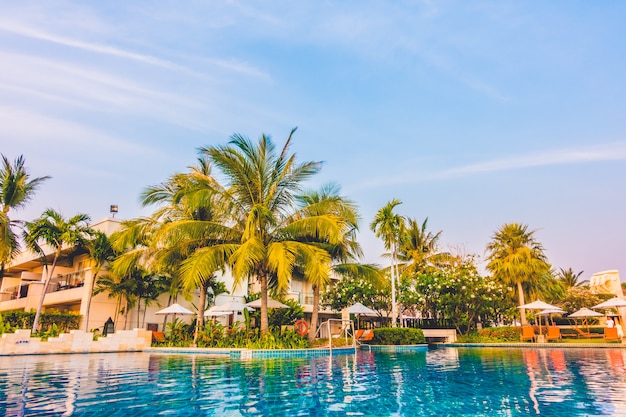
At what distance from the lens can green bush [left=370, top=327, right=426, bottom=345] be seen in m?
20.9

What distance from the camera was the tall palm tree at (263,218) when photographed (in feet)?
51.0

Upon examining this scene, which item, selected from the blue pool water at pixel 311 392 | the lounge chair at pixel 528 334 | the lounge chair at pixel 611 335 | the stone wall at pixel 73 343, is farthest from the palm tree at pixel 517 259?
the stone wall at pixel 73 343

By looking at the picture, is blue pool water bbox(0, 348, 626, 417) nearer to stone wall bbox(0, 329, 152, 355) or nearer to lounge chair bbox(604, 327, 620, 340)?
stone wall bbox(0, 329, 152, 355)

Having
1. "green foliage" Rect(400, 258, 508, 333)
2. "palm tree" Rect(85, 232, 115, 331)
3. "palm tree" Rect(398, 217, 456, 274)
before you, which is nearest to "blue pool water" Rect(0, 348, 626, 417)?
"palm tree" Rect(85, 232, 115, 331)

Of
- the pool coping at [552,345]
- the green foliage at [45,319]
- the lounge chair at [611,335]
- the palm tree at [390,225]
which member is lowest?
the pool coping at [552,345]

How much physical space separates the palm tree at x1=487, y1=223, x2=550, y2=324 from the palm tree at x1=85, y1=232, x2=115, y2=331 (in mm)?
25016

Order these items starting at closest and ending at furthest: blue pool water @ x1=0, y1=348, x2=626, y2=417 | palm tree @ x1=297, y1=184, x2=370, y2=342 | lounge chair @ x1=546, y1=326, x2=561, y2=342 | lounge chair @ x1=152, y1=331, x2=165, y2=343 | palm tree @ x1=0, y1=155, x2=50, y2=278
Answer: blue pool water @ x1=0, y1=348, x2=626, y2=417
palm tree @ x1=297, y1=184, x2=370, y2=342
palm tree @ x1=0, y1=155, x2=50, y2=278
lounge chair @ x1=152, y1=331, x2=165, y2=343
lounge chair @ x1=546, y1=326, x2=561, y2=342

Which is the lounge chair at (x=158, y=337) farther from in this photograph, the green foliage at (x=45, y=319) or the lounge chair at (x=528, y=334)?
the lounge chair at (x=528, y=334)

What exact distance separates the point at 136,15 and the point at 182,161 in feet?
22.6

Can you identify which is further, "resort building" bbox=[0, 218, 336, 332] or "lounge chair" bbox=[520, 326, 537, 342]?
"lounge chair" bbox=[520, 326, 537, 342]

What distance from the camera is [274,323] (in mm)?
20766

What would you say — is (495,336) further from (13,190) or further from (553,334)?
(13,190)

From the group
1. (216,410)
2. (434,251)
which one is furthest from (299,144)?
(434,251)

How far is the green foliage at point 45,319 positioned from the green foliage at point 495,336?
21.3 m
